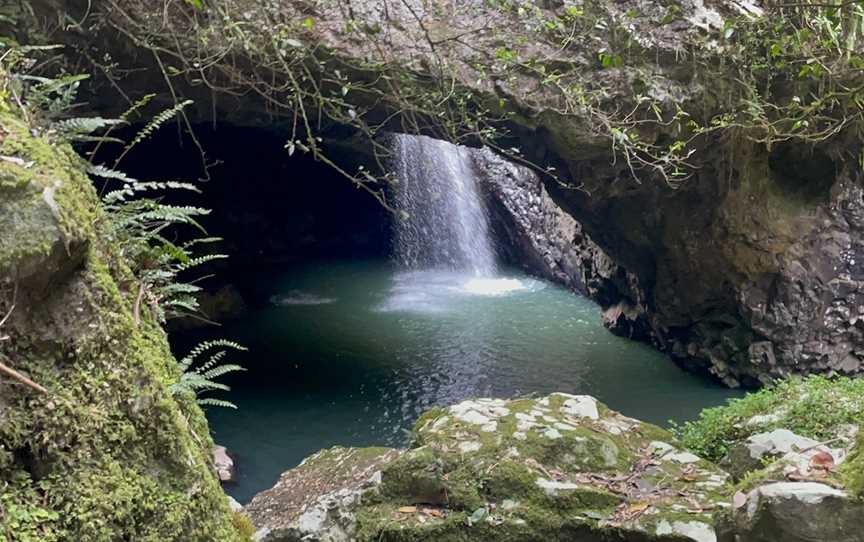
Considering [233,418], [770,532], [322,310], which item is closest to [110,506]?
[770,532]

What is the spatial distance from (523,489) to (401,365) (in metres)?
5.79

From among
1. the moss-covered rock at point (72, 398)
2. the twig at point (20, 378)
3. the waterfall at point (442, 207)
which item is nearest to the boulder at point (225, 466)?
the moss-covered rock at point (72, 398)

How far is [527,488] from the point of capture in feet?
11.2

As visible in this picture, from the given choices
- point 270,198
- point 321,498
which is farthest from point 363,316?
point 321,498

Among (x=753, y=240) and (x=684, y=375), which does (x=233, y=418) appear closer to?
(x=684, y=375)

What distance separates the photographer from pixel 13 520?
1.41 m

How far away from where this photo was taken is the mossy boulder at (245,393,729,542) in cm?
322

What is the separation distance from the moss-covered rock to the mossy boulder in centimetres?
170

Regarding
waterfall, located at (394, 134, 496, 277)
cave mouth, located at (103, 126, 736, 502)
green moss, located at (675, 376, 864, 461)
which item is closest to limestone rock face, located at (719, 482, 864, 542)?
green moss, located at (675, 376, 864, 461)

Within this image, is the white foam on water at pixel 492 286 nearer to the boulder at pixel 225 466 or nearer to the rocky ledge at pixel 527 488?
the boulder at pixel 225 466

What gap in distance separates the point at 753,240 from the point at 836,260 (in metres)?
0.97

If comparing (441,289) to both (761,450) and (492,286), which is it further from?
(761,450)

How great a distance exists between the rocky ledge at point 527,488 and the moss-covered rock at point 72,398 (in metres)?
1.70

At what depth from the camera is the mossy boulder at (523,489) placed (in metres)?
3.22
